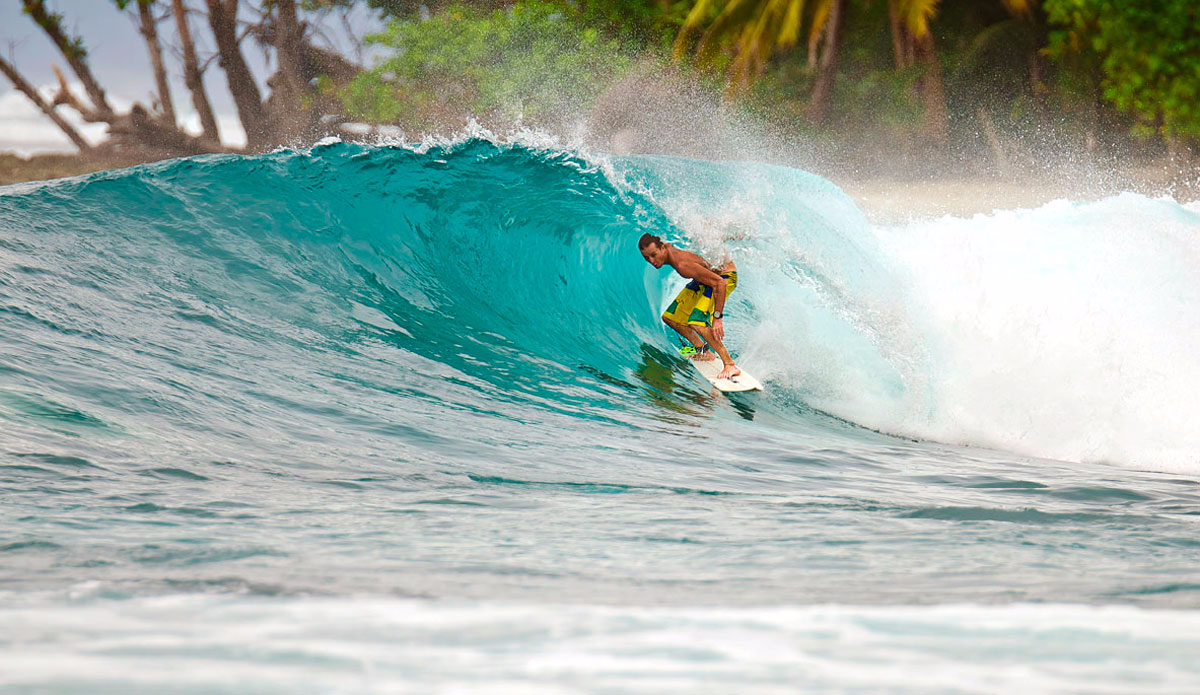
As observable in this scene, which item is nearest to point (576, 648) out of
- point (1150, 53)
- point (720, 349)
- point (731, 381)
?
point (731, 381)

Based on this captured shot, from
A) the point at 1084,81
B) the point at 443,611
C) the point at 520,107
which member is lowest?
the point at 443,611

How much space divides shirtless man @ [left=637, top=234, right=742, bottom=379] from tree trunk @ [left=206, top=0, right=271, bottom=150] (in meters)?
21.8

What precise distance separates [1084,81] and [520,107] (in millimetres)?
11940

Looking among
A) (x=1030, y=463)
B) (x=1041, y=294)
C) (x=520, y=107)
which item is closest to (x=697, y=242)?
(x=1041, y=294)

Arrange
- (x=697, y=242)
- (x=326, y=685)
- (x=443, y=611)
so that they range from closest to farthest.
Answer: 1. (x=326, y=685)
2. (x=443, y=611)
3. (x=697, y=242)

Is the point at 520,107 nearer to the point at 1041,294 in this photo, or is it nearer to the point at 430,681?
the point at 1041,294

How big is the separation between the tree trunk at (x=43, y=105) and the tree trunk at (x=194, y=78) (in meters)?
3.17

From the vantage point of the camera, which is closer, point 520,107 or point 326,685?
point 326,685

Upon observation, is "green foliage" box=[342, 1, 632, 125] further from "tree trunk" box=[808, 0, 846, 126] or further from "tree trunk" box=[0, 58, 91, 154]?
"tree trunk" box=[0, 58, 91, 154]

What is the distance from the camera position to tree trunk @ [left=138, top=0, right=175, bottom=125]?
26.1 metres

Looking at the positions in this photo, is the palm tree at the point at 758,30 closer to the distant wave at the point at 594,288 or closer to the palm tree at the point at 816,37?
the palm tree at the point at 816,37

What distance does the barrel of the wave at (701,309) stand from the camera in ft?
20.9

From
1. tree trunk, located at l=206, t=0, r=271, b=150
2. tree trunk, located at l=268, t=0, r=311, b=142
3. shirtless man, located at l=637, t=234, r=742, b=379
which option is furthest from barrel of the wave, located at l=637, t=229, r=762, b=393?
tree trunk, located at l=206, t=0, r=271, b=150

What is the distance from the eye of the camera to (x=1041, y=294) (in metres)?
6.76
